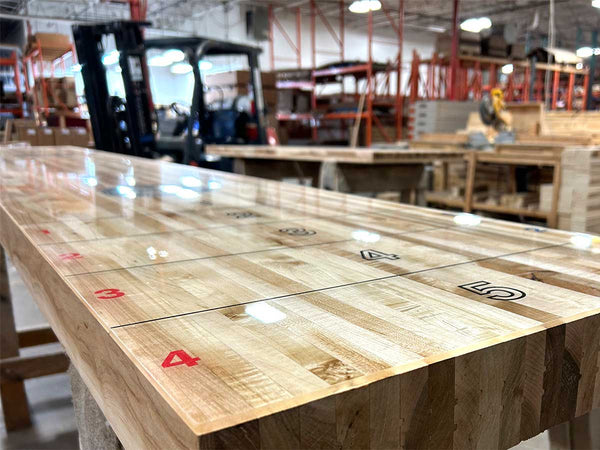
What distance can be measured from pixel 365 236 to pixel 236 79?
31.5ft

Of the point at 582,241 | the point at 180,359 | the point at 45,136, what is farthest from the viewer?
the point at 45,136

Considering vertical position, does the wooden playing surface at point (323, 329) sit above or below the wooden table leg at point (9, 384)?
above

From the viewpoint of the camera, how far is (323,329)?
0.86 meters

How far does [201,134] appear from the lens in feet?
24.1

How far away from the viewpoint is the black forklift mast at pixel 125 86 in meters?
6.69

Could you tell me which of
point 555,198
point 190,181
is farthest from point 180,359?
point 555,198

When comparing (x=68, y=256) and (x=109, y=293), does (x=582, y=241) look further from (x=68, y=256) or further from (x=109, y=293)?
(x=68, y=256)

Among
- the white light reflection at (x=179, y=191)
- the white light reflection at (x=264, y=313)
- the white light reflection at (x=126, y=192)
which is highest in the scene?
the white light reflection at (x=264, y=313)

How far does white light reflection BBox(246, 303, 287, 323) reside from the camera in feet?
2.99

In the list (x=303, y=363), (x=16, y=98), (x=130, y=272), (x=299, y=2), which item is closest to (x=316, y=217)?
(x=130, y=272)

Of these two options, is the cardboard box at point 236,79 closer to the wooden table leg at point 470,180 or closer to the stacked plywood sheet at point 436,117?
the stacked plywood sheet at point 436,117

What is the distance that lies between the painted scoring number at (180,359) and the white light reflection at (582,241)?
3.74ft

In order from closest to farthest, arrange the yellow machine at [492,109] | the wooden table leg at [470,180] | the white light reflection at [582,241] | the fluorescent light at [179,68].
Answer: the white light reflection at [582,241] < the wooden table leg at [470,180] < the yellow machine at [492,109] < the fluorescent light at [179,68]

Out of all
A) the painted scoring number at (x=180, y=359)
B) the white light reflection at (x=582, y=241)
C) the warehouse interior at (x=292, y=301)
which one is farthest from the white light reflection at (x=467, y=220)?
the painted scoring number at (x=180, y=359)
